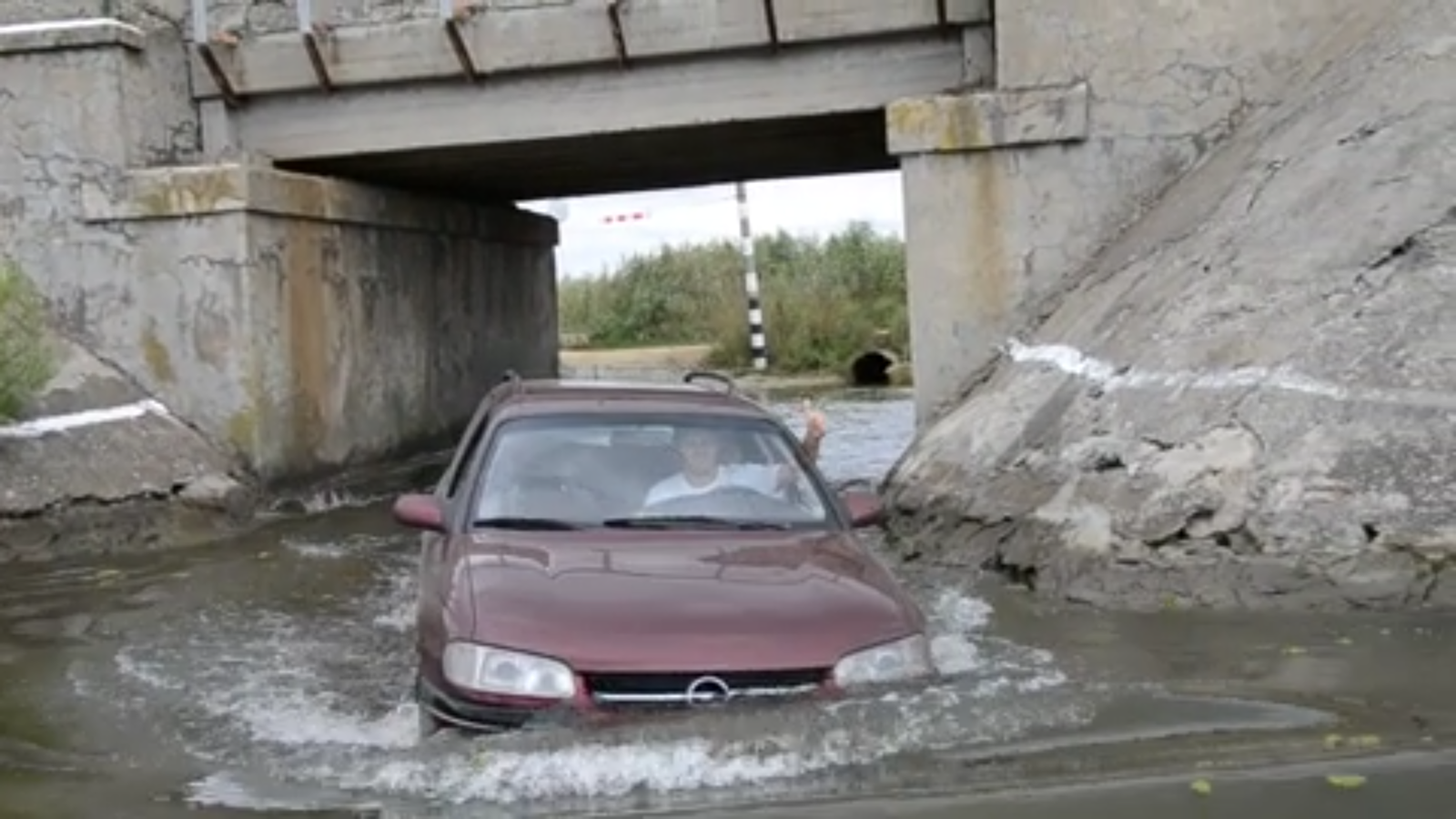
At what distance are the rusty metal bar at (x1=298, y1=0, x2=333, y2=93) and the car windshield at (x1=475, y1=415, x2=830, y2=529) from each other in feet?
29.3

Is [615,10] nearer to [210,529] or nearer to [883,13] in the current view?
[883,13]

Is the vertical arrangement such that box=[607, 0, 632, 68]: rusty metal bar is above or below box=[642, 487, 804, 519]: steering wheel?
above

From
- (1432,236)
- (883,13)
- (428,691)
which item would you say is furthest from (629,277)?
(428,691)

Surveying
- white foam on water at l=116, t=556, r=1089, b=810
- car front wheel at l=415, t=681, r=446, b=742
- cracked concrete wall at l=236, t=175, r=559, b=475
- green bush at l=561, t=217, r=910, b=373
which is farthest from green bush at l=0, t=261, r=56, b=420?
green bush at l=561, t=217, r=910, b=373

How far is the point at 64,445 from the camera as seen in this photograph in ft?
44.2

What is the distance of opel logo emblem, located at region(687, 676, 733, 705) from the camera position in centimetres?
564

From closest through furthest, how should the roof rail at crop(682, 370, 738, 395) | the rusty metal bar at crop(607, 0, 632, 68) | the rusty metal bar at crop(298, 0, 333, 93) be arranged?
the roof rail at crop(682, 370, 738, 395) → the rusty metal bar at crop(607, 0, 632, 68) → the rusty metal bar at crop(298, 0, 333, 93)

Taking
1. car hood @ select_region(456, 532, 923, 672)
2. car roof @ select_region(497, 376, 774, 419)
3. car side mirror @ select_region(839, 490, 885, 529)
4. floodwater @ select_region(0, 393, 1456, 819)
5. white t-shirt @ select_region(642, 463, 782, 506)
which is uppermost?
car roof @ select_region(497, 376, 774, 419)

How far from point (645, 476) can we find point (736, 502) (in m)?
0.40

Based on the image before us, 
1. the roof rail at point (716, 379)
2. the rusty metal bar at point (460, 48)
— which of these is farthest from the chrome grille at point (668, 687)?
the rusty metal bar at point (460, 48)

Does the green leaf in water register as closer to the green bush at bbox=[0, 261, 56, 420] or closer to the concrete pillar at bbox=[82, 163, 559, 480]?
the green bush at bbox=[0, 261, 56, 420]

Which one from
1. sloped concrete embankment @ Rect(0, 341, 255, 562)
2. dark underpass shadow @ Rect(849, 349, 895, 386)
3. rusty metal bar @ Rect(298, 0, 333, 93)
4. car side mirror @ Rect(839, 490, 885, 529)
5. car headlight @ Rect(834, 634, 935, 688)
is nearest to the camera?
car headlight @ Rect(834, 634, 935, 688)

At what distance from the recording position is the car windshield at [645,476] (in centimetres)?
692

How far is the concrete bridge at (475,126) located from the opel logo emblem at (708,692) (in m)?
8.03
